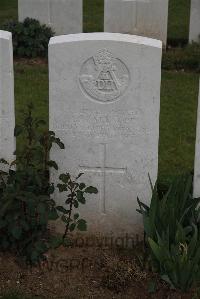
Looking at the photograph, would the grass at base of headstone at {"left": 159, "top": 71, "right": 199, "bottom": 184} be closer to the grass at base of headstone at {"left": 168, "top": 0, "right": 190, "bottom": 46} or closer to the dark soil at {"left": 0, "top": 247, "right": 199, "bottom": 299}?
the dark soil at {"left": 0, "top": 247, "right": 199, "bottom": 299}

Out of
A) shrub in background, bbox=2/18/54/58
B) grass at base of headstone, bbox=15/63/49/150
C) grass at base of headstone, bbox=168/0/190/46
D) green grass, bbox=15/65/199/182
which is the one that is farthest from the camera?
grass at base of headstone, bbox=168/0/190/46

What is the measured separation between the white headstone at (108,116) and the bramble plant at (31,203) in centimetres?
20

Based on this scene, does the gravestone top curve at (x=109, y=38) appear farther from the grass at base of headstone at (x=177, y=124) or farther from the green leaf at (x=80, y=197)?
the grass at base of headstone at (x=177, y=124)

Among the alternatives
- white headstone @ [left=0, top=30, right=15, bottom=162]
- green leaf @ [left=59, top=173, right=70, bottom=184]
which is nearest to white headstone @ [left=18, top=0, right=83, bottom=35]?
white headstone @ [left=0, top=30, right=15, bottom=162]

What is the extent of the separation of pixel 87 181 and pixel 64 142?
0.41m

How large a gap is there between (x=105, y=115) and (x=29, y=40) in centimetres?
583

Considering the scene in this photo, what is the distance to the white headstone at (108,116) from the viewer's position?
→ 5.59 m

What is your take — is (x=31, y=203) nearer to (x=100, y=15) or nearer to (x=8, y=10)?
(x=100, y=15)

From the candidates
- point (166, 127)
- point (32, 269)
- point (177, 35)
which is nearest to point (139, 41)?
point (32, 269)

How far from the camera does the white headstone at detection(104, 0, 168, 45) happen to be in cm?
1164

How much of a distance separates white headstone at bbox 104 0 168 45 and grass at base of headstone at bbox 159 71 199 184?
1391mm

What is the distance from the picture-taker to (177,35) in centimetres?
1291

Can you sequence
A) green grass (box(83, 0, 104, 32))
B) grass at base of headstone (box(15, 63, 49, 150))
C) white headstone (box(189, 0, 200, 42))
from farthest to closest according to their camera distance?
1. green grass (box(83, 0, 104, 32))
2. white headstone (box(189, 0, 200, 42))
3. grass at base of headstone (box(15, 63, 49, 150))

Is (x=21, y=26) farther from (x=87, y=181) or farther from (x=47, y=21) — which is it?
(x=87, y=181)
